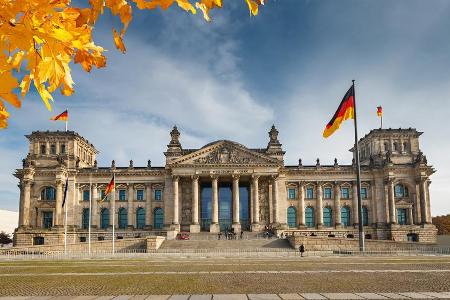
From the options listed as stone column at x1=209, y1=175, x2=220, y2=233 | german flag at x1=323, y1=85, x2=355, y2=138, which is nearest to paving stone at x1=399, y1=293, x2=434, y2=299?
german flag at x1=323, y1=85, x2=355, y2=138

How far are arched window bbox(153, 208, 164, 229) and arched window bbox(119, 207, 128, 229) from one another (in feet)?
17.5

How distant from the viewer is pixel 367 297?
13953mm

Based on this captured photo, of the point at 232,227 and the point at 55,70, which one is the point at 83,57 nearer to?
the point at 55,70

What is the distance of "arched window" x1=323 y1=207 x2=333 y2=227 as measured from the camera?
83625 mm

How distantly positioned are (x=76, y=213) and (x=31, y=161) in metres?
12.7

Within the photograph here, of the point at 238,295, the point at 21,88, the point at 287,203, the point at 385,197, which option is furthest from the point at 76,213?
the point at 21,88

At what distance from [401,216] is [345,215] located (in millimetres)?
9988

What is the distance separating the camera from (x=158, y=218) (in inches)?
3312

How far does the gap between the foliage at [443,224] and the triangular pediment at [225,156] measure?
57061 mm

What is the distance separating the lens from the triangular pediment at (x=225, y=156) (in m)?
79.2

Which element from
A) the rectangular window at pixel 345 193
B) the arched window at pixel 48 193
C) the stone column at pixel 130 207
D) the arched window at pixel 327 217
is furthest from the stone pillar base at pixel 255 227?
the arched window at pixel 48 193

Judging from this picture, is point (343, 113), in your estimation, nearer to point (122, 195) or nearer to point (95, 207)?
point (122, 195)

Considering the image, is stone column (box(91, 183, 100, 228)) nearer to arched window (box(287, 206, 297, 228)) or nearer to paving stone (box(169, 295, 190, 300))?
arched window (box(287, 206, 297, 228))

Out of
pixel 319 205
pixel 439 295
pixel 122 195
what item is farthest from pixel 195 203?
pixel 439 295
